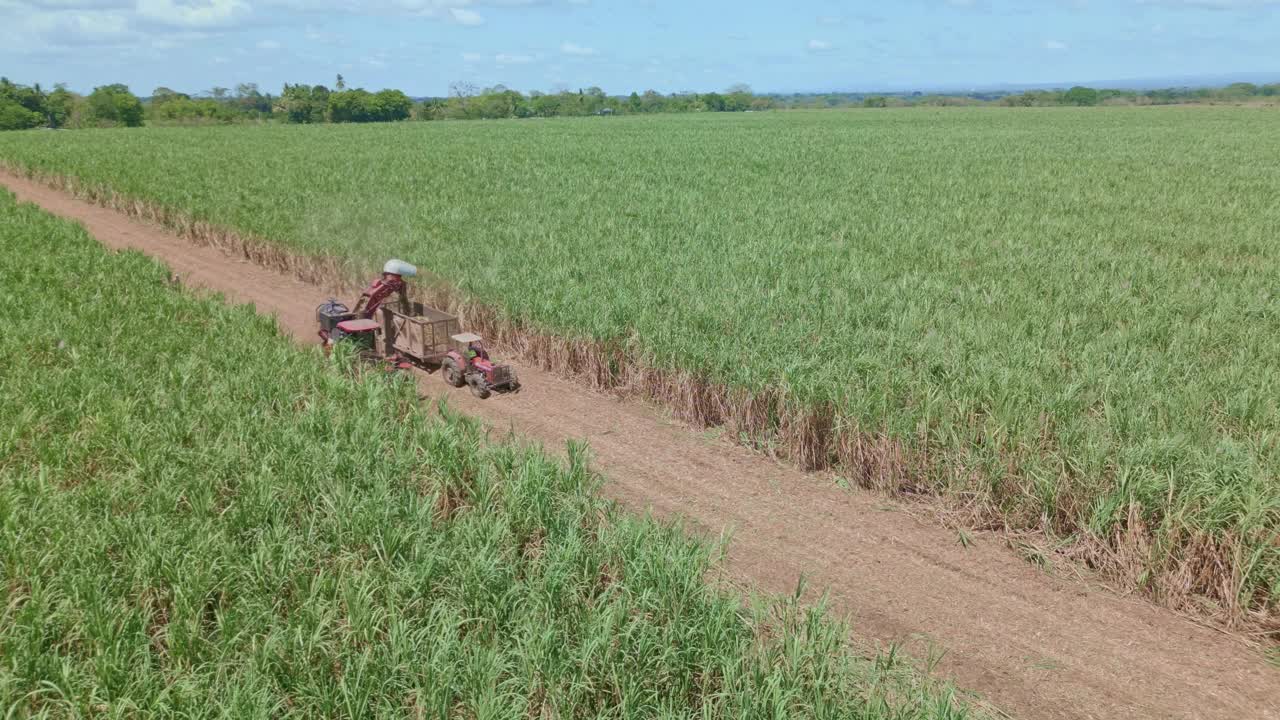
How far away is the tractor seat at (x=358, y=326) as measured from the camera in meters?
8.71

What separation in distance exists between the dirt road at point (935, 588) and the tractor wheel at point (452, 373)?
676mm

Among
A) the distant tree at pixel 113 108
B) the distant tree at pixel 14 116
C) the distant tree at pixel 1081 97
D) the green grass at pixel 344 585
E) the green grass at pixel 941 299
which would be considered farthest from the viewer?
the distant tree at pixel 1081 97

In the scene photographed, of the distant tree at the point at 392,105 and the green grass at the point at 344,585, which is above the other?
the distant tree at the point at 392,105

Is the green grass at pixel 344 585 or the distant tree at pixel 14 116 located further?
the distant tree at pixel 14 116

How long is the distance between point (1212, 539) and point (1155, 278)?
24.1ft

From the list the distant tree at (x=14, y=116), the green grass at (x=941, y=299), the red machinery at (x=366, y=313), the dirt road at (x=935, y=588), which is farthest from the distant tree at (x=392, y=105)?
the dirt road at (x=935, y=588)

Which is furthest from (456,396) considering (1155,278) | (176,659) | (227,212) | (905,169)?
(905,169)

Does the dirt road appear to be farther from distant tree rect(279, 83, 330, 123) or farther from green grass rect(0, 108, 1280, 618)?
distant tree rect(279, 83, 330, 123)

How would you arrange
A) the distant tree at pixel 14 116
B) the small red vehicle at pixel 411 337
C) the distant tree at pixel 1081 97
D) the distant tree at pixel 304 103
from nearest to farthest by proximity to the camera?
the small red vehicle at pixel 411 337 → the distant tree at pixel 14 116 → the distant tree at pixel 304 103 → the distant tree at pixel 1081 97

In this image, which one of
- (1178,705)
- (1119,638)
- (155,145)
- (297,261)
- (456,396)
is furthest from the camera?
(155,145)

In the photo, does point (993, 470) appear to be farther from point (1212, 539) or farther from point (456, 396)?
point (456, 396)

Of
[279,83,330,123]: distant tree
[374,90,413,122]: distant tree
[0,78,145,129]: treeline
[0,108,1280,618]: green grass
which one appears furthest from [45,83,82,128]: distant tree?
[0,108,1280,618]: green grass

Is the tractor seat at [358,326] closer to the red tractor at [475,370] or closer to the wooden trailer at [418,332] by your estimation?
the wooden trailer at [418,332]

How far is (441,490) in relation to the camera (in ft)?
18.2
